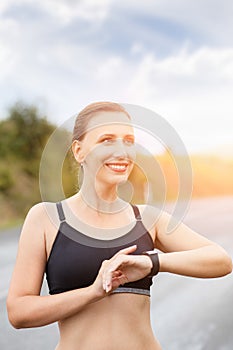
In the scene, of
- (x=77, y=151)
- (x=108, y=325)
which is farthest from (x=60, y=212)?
(x=108, y=325)

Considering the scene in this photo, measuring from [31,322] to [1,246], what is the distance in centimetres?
525

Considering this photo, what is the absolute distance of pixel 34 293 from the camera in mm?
1489

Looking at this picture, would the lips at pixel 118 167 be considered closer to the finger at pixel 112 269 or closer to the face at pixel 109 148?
the face at pixel 109 148

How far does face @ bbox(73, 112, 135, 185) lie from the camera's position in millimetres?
1469

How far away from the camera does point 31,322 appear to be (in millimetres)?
1492

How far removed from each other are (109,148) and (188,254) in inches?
12.1

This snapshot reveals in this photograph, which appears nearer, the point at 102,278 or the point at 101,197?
the point at 102,278

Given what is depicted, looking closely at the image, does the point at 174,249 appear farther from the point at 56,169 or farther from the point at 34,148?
the point at 34,148

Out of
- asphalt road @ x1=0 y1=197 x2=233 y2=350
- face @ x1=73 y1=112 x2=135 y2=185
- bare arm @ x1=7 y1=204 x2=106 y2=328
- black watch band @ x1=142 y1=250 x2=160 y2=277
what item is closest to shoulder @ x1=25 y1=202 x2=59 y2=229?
bare arm @ x1=7 y1=204 x2=106 y2=328

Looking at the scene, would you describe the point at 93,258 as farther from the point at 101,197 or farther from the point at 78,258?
the point at 101,197

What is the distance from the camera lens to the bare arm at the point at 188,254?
1.54 meters

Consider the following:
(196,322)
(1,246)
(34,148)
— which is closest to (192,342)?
(196,322)

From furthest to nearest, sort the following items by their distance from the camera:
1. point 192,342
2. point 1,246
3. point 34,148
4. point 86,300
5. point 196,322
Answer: point 34,148
point 1,246
point 196,322
point 192,342
point 86,300

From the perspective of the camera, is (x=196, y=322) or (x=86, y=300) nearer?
(x=86, y=300)
